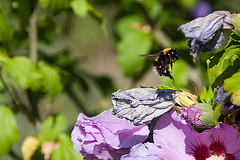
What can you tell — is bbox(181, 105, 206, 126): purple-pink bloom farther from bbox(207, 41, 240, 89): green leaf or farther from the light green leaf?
the light green leaf

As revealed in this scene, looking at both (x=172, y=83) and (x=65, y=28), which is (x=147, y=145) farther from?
(x=65, y=28)

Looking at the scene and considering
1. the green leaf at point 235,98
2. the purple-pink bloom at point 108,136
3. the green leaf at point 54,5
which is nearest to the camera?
the green leaf at point 235,98

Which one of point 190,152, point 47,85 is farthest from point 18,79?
point 190,152

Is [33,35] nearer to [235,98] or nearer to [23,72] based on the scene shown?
[23,72]

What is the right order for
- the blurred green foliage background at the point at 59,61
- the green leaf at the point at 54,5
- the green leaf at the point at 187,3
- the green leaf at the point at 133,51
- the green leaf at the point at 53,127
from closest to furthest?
the green leaf at the point at 54,5, the blurred green foliage background at the point at 59,61, the green leaf at the point at 53,127, the green leaf at the point at 133,51, the green leaf at the point at 187,3

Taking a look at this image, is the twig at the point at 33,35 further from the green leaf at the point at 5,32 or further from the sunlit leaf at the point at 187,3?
the sunlit leaf at the point at 187,3

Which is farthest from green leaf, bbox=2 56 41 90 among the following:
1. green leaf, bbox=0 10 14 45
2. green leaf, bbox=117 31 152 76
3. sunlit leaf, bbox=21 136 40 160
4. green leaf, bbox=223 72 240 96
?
green leaf, bbox=223 72 240 96

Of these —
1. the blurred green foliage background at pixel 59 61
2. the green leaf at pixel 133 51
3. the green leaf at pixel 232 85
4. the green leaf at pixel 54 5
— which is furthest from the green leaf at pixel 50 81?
the green leaf at pixel 232 85
